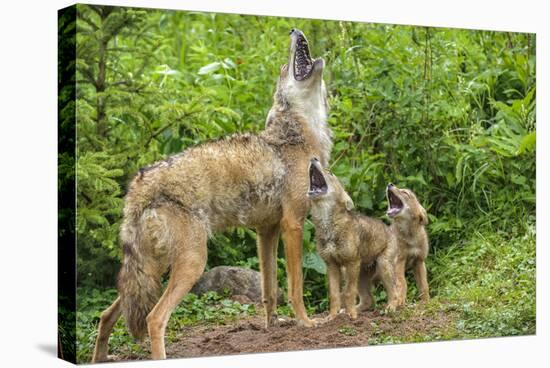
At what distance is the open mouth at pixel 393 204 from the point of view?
33.6 ft

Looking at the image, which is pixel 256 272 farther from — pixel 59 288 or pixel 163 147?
pixel 59 288

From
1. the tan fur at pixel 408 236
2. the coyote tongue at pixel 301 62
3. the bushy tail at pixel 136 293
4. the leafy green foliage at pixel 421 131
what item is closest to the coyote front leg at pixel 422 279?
the tan fur at pixel 408 236

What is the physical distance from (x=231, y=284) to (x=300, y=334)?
1300 millimetres

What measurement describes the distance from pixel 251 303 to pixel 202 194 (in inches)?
77.4

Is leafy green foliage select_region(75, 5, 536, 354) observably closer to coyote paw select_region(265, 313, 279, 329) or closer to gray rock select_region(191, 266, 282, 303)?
gray rock select_region(191, 266, 282, 303)

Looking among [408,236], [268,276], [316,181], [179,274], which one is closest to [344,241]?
[316,181]

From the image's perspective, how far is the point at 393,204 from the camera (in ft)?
34.0

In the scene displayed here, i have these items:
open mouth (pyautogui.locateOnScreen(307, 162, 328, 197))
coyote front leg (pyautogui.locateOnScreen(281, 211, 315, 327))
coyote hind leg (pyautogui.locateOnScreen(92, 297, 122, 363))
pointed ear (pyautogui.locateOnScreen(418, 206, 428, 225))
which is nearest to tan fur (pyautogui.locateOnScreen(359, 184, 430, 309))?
pointed ear (pyautogui.locateOnScreen(418, 206, 428, 225))

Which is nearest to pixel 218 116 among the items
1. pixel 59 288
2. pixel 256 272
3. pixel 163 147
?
pixel 163 147

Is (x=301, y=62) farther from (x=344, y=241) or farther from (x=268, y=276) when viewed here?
(x=268, y=276)

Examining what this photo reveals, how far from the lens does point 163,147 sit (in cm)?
1096

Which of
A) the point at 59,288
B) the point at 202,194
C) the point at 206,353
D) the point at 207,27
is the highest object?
the point at 207,27

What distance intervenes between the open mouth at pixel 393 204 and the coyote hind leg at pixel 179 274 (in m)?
2.31

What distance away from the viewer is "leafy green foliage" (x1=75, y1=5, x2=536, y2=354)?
34.7 feet
